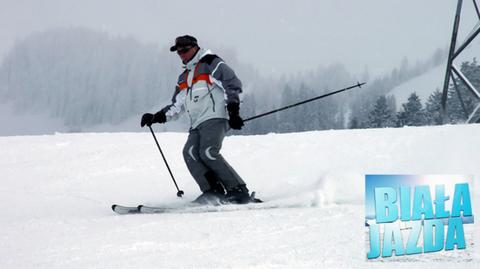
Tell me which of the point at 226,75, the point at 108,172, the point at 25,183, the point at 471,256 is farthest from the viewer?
the point at 108,172

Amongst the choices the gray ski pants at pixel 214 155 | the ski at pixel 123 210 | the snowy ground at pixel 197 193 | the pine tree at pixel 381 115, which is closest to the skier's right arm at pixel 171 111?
the gray ski pants at pixel 214 155

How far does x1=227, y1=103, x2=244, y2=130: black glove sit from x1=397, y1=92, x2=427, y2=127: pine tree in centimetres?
5181

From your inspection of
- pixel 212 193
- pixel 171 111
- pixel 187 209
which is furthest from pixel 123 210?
pixel 171 111

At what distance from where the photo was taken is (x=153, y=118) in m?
5.38

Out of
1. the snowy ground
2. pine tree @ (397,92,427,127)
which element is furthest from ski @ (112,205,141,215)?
pine tree @ (397,92,427,127)

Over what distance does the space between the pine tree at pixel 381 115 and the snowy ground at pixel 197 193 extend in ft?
156

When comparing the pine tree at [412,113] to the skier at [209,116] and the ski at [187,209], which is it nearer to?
the skier at [209,116]

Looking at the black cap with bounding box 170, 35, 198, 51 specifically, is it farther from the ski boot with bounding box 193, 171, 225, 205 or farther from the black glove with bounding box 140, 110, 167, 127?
the ski boot with bounding box 193, 171, 225, 205

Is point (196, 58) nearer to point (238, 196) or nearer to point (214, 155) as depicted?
point (214, 155)

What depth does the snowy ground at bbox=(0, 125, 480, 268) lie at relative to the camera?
8.18 ft

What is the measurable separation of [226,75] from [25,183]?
3.89 meters

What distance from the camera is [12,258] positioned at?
8.80 ft

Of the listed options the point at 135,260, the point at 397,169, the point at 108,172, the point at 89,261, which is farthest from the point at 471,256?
the point at 108,172

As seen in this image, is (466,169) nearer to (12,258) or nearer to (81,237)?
(81,237)
